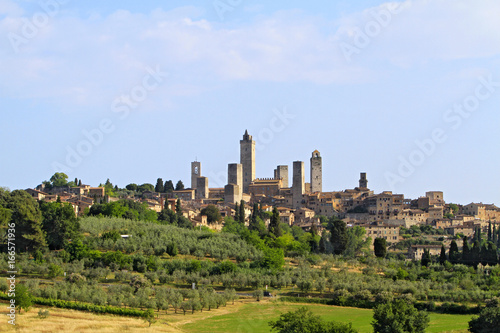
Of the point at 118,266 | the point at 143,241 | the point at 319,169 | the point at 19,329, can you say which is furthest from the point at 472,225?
the point at 19,329

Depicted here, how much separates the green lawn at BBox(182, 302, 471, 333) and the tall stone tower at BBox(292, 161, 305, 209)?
73.8 meters

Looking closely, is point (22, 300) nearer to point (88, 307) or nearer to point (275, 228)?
point (88, 307)

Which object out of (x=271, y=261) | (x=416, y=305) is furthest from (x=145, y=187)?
(x=416, y=305)

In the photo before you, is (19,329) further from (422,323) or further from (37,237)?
(37,237)

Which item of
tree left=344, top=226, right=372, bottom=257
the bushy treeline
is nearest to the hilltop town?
tree left=344, top=226, right=372, bottom=257

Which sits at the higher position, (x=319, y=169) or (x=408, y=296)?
(x=319, y=169)

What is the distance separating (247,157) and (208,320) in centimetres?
9293

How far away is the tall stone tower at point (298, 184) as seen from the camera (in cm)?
11159

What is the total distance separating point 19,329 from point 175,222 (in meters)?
44.0

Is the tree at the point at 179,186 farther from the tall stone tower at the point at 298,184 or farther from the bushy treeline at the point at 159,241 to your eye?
the bushy treeline at the point at 159,241

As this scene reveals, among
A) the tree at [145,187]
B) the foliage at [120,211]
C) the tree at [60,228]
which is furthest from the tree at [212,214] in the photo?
the tree at [60,228]

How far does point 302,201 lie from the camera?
11094 cm

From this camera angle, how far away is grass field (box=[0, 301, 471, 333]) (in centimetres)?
2720

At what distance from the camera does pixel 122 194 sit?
104 meters
